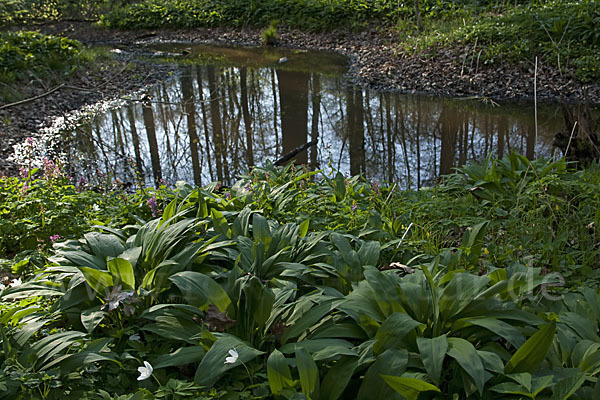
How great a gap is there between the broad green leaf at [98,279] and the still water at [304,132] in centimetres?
283

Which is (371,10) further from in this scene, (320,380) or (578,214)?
(320,380)

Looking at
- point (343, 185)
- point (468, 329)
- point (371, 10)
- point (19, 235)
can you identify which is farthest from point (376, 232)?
point (371, 10)

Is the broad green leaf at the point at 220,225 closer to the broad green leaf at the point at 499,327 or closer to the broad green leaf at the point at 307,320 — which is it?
the broad green leaf at the point at 307,320

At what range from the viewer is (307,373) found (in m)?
1.86

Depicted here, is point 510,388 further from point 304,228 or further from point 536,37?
point 536,37

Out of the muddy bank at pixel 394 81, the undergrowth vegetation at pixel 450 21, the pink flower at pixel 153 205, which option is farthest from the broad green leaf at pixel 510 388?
the muddy bank at pixel 394 81

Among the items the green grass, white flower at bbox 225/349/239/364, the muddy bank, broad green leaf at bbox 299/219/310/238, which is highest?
the green grass

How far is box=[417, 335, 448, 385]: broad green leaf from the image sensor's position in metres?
1.81

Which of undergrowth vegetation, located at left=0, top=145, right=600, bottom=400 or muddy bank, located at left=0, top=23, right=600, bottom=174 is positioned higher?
muddy bank, located at left=0, top=23, right=600, bottom=174

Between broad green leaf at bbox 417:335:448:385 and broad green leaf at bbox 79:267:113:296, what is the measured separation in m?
1.52

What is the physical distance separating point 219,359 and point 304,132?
6.42 metres

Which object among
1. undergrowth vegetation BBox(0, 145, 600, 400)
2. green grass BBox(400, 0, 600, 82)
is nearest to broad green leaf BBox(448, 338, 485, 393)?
undergrowth vegetation BBox(0, 145, 600, 400)

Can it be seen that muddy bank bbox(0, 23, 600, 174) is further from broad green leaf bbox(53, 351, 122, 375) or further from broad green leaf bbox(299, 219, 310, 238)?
broad green leaf bbox(53, 351, 122, 375)

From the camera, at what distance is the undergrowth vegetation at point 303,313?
1.90m
